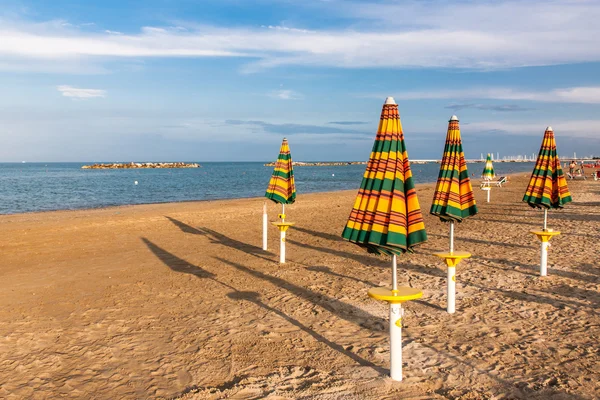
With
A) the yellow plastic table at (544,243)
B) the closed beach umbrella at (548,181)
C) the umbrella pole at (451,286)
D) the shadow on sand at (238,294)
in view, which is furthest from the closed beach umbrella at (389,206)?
the closed beach umbrella at (548,181)

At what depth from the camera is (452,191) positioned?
6.30m

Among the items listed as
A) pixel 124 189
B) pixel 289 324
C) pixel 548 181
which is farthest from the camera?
pixel 124 189

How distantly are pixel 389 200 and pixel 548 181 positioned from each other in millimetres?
5746

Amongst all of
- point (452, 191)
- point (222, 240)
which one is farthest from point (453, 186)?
point (222, 240)

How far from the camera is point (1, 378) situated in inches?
190

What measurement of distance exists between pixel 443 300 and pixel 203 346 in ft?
12.0

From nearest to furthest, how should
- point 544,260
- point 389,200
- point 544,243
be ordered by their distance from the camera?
point 389,200 < point 544,243 < point 544,260

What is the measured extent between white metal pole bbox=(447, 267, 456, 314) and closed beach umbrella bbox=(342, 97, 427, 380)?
2.18m

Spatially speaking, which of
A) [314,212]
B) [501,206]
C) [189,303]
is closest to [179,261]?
[189,303]

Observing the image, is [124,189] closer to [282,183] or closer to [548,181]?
[282,183]

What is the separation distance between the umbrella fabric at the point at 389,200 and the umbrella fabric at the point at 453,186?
223 centimetres

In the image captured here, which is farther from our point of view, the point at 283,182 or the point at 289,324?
the point at 283,182

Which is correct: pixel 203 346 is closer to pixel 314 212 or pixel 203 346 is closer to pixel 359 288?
pixel 359 288

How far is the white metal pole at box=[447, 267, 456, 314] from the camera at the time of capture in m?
6.35
